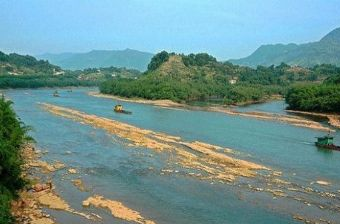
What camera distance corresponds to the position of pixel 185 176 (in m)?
36.4

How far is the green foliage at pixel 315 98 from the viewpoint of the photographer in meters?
88.6

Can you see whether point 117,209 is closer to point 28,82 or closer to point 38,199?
point 38,199

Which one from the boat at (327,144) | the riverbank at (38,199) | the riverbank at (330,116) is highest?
the riverbank at (330,116)

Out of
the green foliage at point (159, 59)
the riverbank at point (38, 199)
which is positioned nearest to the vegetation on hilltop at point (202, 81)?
the green foliage at point (159, 59)

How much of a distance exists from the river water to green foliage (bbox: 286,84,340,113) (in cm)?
2154

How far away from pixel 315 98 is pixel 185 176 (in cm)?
6456

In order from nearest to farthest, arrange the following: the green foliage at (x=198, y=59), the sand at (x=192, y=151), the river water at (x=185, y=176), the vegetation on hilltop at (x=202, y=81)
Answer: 1. the river water at (x=185, y=176)
2. the sand at (x=192, y=151)
3. the vegetation on hilltop at (x=202, y=81)
4. the green foliage at (x=198, y=59)

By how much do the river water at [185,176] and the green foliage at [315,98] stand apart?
21.5 m

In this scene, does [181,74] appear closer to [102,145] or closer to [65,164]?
[102,145]

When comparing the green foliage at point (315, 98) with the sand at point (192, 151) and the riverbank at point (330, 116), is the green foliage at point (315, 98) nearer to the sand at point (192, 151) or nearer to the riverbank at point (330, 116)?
the riverbank at point (330, 116)

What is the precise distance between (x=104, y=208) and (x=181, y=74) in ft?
434

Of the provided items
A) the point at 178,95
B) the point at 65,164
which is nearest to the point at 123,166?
the point at 65,164

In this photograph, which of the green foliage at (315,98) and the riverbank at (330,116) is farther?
the green foliage at (315,98)

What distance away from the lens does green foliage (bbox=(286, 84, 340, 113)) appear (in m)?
88.6
